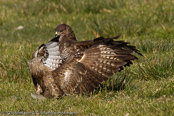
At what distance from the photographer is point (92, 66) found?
5.41 metres

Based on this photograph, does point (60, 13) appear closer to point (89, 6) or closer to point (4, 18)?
point (89, 6)

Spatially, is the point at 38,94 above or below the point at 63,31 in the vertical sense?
below

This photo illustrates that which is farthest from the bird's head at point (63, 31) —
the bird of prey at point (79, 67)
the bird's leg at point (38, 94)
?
the bird's leg at point (38, 94)

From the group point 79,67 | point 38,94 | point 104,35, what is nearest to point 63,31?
point 79,67

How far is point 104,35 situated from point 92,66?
3.86 metres

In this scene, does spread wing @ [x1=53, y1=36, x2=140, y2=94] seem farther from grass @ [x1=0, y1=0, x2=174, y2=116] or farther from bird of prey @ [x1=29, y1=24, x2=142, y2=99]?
grass @ [x1=0, y1=0, x2=174, y2=116]

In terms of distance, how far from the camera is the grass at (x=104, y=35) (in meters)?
5.00

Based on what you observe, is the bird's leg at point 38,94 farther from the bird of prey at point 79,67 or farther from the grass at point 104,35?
the grass at point 104,35

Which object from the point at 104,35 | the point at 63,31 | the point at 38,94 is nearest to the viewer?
the point at 38,94

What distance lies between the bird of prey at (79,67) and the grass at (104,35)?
23 cm

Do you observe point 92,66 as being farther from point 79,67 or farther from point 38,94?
point 38,94

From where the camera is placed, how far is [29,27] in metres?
11.1

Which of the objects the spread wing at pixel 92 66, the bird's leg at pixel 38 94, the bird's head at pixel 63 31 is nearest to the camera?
the spread wing at pixel 92 66

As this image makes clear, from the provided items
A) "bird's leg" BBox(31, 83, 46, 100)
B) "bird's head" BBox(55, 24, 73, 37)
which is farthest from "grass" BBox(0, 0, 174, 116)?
"bird's head" BBox(55, 24, 73, 37)
